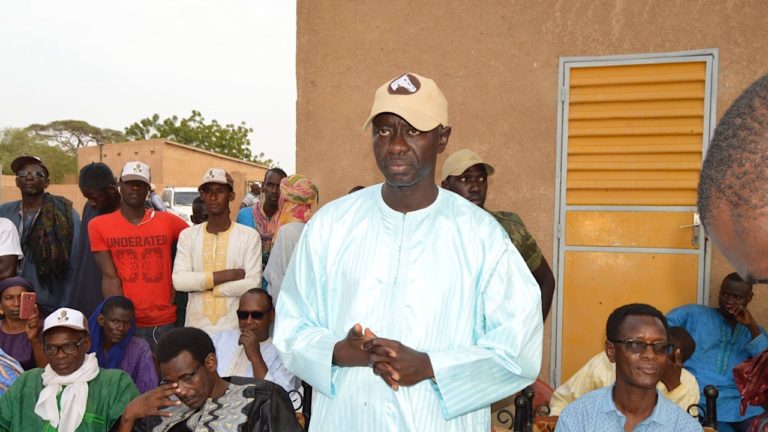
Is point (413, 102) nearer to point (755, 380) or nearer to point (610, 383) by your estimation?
point (755, 380)

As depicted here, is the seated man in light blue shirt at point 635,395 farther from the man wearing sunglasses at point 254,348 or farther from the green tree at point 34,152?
the green tree at point 34,152

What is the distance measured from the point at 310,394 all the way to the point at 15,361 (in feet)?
6.02

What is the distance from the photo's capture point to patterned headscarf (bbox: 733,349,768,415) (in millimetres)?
2283

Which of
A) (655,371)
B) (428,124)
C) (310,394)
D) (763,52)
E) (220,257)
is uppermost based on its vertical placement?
(763,52)

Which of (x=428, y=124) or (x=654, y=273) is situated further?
(x=654, y=273)

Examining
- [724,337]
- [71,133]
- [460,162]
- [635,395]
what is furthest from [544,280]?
[71,133]

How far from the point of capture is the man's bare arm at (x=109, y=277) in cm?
451

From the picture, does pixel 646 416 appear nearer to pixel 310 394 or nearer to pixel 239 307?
pixel 310 394

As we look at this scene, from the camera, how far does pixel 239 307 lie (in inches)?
165

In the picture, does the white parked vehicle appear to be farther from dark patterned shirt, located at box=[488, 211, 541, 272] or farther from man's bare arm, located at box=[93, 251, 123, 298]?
dark patterned shirt, located at box=[488, 211, 541, 272]

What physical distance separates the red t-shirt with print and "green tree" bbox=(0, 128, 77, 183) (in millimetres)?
34963

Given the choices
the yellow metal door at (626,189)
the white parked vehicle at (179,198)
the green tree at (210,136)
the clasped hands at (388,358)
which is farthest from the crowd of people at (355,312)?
the green tree at (210,136)

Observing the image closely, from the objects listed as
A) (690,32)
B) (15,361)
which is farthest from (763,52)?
(15,361)

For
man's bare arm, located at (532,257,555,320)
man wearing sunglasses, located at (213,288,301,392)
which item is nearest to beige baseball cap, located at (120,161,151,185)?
man wearing sunglasses, located at (213,288,301,392)
